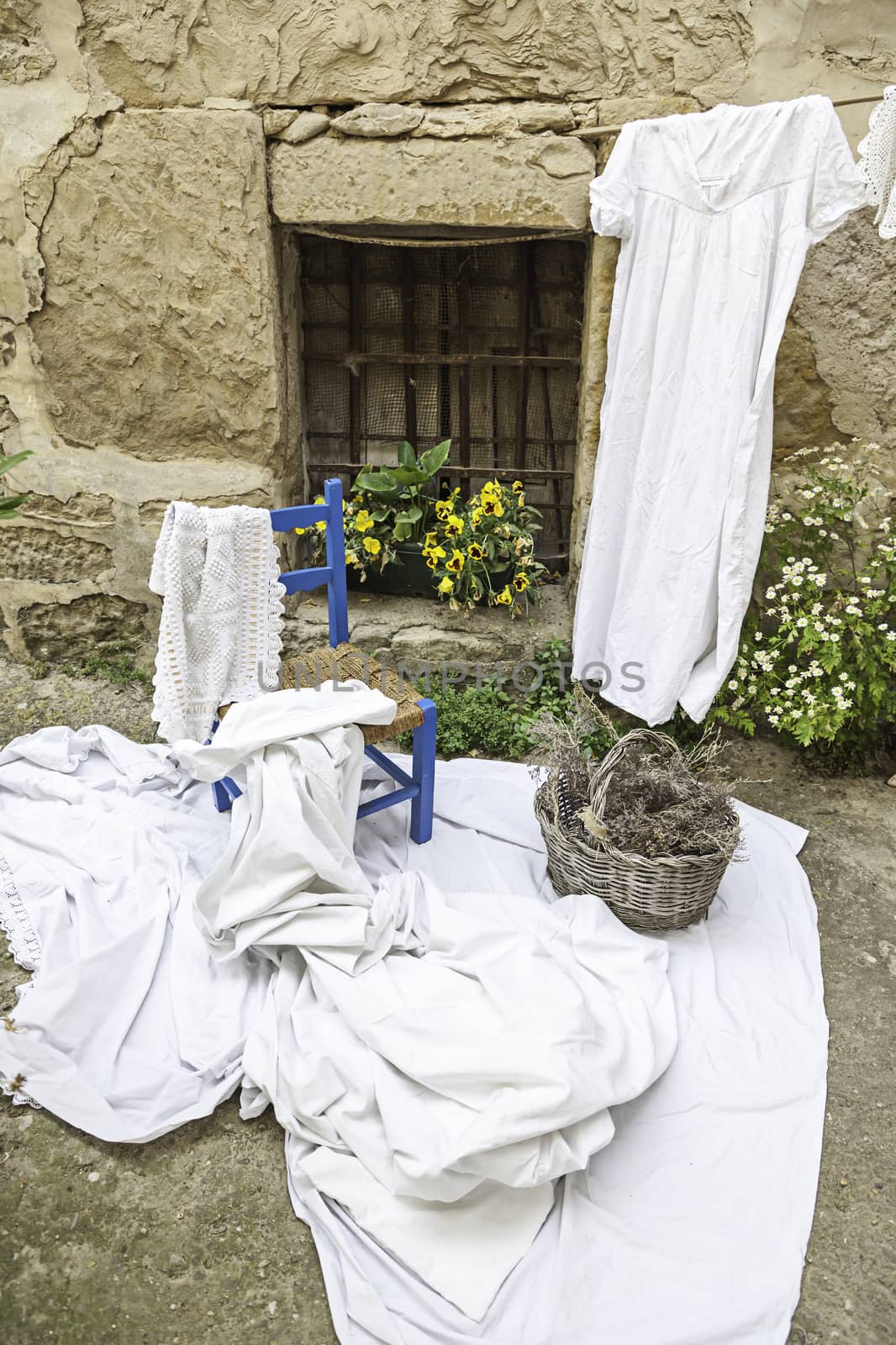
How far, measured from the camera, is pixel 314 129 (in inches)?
104

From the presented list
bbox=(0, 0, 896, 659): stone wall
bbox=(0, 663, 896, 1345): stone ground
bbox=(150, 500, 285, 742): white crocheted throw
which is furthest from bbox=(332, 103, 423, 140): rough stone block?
bbox=(0, 663, 896, 1345): stone ground

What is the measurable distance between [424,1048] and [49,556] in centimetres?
233

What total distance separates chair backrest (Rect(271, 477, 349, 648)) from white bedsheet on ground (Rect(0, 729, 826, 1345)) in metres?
0.54

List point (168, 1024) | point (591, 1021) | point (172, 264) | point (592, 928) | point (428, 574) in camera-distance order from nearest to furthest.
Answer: point (591, 1021), point (168, 1024), point (592, 928), point (172, 264), point (428, 574)

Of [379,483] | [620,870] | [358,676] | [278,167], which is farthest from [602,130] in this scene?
[620,870]

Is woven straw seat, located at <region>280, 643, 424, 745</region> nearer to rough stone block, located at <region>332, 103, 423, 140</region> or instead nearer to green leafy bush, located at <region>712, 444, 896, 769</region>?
green leafy bush, located at <region>712, 444, 896, 769</region>

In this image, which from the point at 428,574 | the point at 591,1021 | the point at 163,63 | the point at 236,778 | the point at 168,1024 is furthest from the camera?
the point at 428,574

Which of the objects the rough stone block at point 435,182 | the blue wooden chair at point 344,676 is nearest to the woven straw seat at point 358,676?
the blue wooden chair at point 344,676

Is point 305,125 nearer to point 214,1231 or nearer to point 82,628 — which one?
point 82,628

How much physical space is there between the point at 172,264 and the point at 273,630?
1.24 meters

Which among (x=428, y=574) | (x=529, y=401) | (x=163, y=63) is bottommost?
(x=428, y=574)

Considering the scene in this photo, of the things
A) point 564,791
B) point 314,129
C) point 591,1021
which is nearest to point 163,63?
point 314,129

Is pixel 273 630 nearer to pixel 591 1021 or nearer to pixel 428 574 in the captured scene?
pixel 428 574

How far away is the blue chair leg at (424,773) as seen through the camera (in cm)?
249
